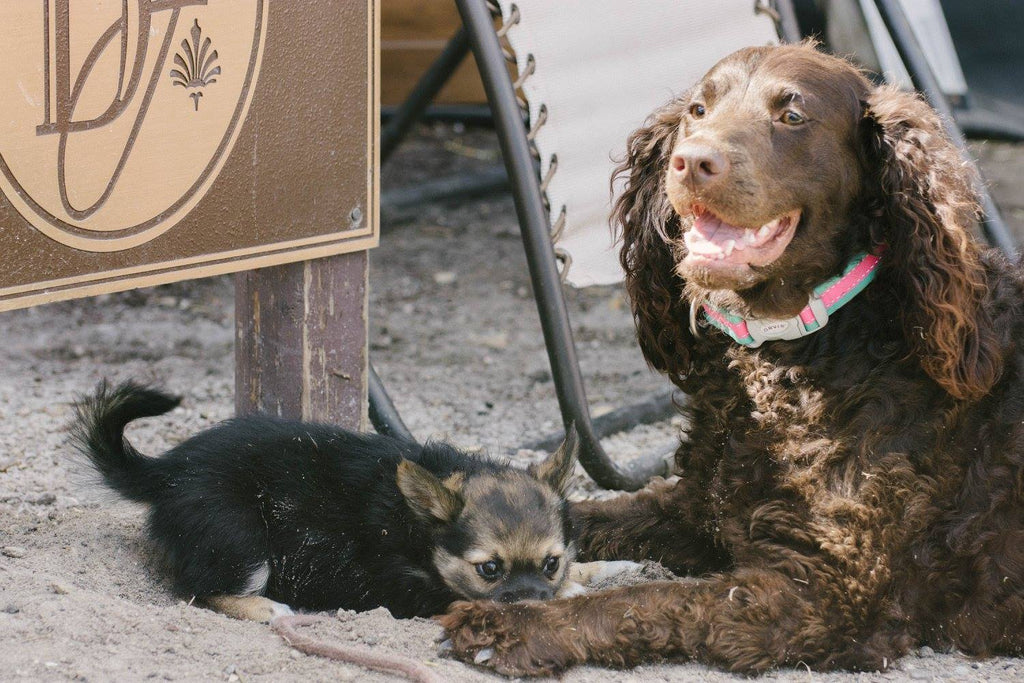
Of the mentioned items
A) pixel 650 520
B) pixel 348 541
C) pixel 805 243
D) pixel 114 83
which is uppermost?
pixel 114 83

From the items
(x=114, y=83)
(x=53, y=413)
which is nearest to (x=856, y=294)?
(x=114, y=83)

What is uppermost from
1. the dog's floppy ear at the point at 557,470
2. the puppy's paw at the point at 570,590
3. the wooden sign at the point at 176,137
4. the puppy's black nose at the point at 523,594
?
the wooden sign at the point at 176,137

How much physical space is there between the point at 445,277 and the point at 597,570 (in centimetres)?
354

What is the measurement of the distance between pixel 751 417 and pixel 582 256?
1.13 m

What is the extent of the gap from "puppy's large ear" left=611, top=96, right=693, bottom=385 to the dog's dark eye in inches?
16.5

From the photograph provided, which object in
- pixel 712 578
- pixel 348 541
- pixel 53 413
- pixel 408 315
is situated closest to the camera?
pixel 712 578

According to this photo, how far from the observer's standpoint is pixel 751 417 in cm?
319

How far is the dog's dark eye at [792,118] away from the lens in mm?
2984

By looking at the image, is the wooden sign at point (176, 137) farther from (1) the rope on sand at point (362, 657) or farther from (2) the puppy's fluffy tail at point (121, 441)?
(1) the rope on sand at point (362, 657)

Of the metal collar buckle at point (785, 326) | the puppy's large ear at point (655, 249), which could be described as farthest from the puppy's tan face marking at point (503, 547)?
the metal collar buckle at point (785, 326)

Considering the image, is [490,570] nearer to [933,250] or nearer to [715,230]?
[715,230]

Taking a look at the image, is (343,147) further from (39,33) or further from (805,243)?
(805,243)

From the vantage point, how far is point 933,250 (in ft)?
9.50

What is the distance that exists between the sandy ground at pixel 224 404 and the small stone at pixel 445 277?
2 centimetres
